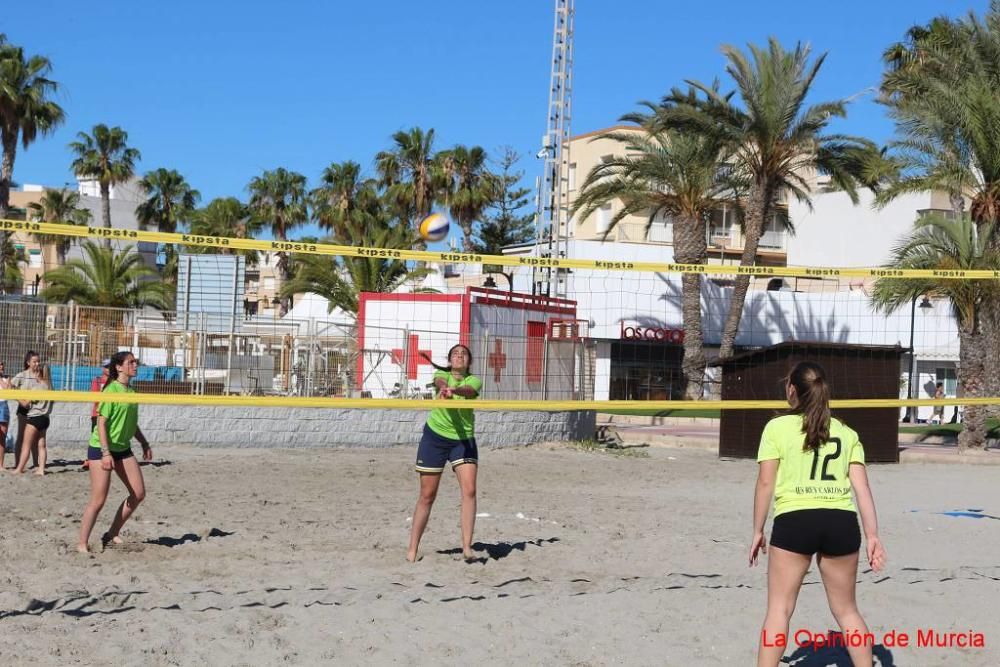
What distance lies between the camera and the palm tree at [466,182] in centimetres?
4697

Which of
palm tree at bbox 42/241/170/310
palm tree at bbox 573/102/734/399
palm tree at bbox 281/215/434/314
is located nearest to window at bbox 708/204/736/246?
palm tree at bbox 281/215/434/314

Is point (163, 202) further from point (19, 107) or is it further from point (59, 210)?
point (19, 107)

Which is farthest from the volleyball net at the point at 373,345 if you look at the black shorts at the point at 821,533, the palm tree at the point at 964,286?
the black shorts at the point at 821,533

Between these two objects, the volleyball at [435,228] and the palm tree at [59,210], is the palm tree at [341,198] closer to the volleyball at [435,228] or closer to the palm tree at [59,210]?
the palm tree at [59,210]

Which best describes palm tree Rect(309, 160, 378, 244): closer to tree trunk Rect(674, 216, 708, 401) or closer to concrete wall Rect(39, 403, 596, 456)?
tree trunk Rect(674, 216, 708, 401)

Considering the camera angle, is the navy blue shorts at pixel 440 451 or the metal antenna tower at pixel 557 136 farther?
the metal antenna tower at pixel 557 136

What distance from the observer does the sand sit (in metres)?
5.55

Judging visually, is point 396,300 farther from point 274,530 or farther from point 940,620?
point 940,620

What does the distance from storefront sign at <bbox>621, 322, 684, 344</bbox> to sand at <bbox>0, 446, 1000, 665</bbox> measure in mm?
23809

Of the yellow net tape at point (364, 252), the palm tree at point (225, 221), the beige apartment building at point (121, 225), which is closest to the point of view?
the yellow net tape at point (364, 252)

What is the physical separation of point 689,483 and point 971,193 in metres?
9.97

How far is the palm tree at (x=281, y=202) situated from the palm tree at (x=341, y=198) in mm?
3560

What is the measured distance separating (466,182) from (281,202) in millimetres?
11509

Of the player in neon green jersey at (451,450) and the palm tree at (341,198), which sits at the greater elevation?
the palm tree at (341,198)
